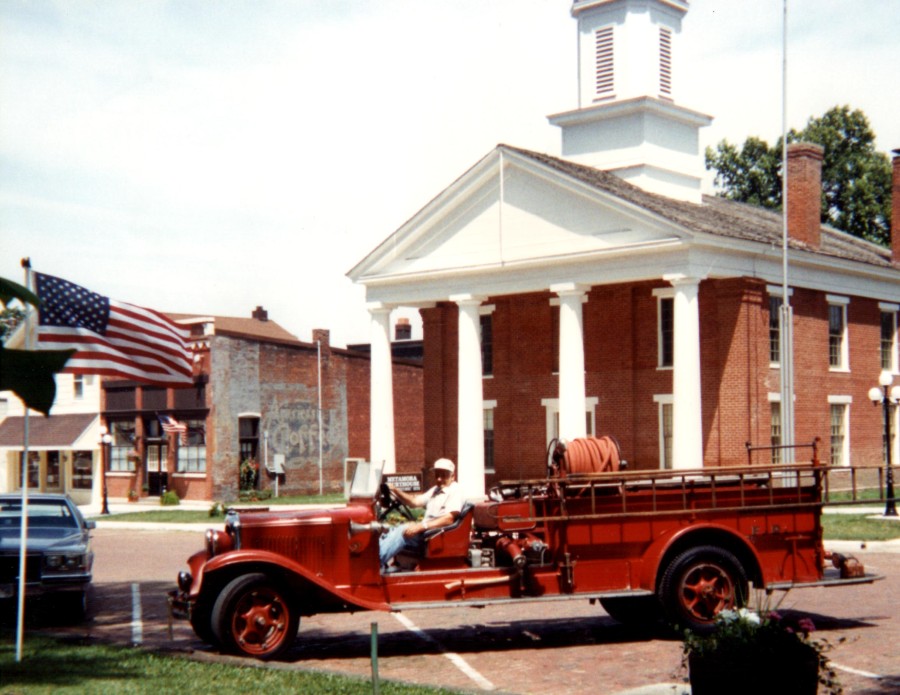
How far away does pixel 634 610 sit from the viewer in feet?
41.5

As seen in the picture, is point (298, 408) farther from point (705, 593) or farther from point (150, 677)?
point (150, 677)

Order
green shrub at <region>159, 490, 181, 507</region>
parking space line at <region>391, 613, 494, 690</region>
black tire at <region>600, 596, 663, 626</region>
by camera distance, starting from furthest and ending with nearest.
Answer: green shrub at <region>159, 490, 181, 507</region> < black tire at <region>600, 596, 663, 626</region> < parking space line at <region>391, 613, 494, 690</region>

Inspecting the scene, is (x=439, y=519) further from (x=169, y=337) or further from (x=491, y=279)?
(x=491, y=279)

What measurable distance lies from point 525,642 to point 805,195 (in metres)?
29.3

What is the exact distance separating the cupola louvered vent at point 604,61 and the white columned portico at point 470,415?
939 centimetres

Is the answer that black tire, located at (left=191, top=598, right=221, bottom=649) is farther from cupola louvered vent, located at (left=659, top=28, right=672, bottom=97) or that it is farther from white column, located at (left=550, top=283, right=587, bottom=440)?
cupola louvered vent, located at (left=659, top=28, right=672, bottom=97)

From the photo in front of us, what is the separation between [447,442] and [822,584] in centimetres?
3016

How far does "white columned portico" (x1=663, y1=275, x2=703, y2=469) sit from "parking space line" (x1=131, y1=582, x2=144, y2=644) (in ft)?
58.3

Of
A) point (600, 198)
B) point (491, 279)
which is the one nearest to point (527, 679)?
point (600, 198)

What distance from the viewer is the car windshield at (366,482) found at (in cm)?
1133

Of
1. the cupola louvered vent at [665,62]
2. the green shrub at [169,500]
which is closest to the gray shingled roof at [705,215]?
the cupola louvered vent at [665,62]

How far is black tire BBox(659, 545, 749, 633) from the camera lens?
11.4 metres

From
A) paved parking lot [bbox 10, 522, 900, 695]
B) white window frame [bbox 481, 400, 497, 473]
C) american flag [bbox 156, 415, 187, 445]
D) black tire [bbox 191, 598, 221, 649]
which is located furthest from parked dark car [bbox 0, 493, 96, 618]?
american flag [bbox 156, 415, 187, 445]

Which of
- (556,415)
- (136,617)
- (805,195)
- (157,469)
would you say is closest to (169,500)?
(157,469)
